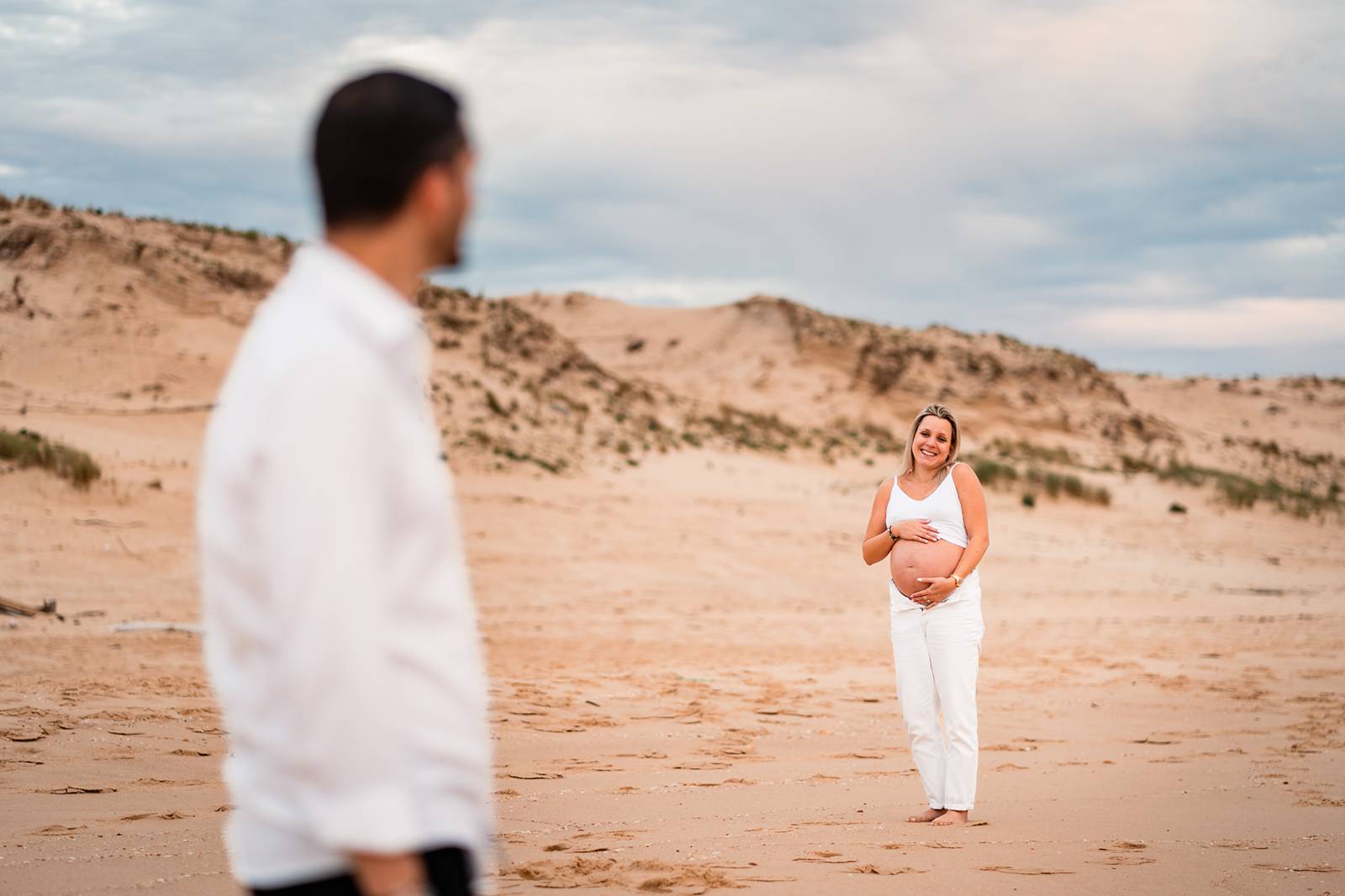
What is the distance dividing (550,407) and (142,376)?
887 centimetres

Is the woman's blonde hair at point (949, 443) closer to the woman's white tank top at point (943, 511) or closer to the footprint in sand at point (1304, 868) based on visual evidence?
the woman's white tank top at point (943, 511)

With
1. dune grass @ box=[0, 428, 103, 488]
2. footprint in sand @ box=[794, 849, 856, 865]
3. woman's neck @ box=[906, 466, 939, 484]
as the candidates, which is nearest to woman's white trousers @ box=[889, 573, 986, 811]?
woman's neck @ box=[906, 466, 939, 484]

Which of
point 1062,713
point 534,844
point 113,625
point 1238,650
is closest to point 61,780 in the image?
point 534,844

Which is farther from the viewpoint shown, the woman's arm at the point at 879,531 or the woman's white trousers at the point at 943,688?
the woman's arm at the point at 879,531

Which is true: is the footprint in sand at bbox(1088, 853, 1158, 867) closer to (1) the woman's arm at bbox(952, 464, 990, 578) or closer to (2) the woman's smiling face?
(1) the woman's arm at bbox(952, 464, 990, 578)

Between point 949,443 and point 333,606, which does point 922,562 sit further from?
point 333,606

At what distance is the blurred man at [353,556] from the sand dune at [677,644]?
796 mm

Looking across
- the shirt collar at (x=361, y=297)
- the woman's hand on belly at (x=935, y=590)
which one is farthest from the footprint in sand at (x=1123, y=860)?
the shirt collar at (x=361, y=297)

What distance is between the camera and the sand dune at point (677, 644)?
5.61 meters

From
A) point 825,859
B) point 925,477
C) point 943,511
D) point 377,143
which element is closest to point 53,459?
point 925,477

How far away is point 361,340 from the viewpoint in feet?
5.71

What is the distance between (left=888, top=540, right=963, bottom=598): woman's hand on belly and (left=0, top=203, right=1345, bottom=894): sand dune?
3.91 ft

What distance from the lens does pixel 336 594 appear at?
5.36 ft

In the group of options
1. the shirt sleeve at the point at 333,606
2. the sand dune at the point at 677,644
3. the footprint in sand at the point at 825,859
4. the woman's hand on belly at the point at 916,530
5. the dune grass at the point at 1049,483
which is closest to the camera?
the shirt sleeve at the point at 333,606
